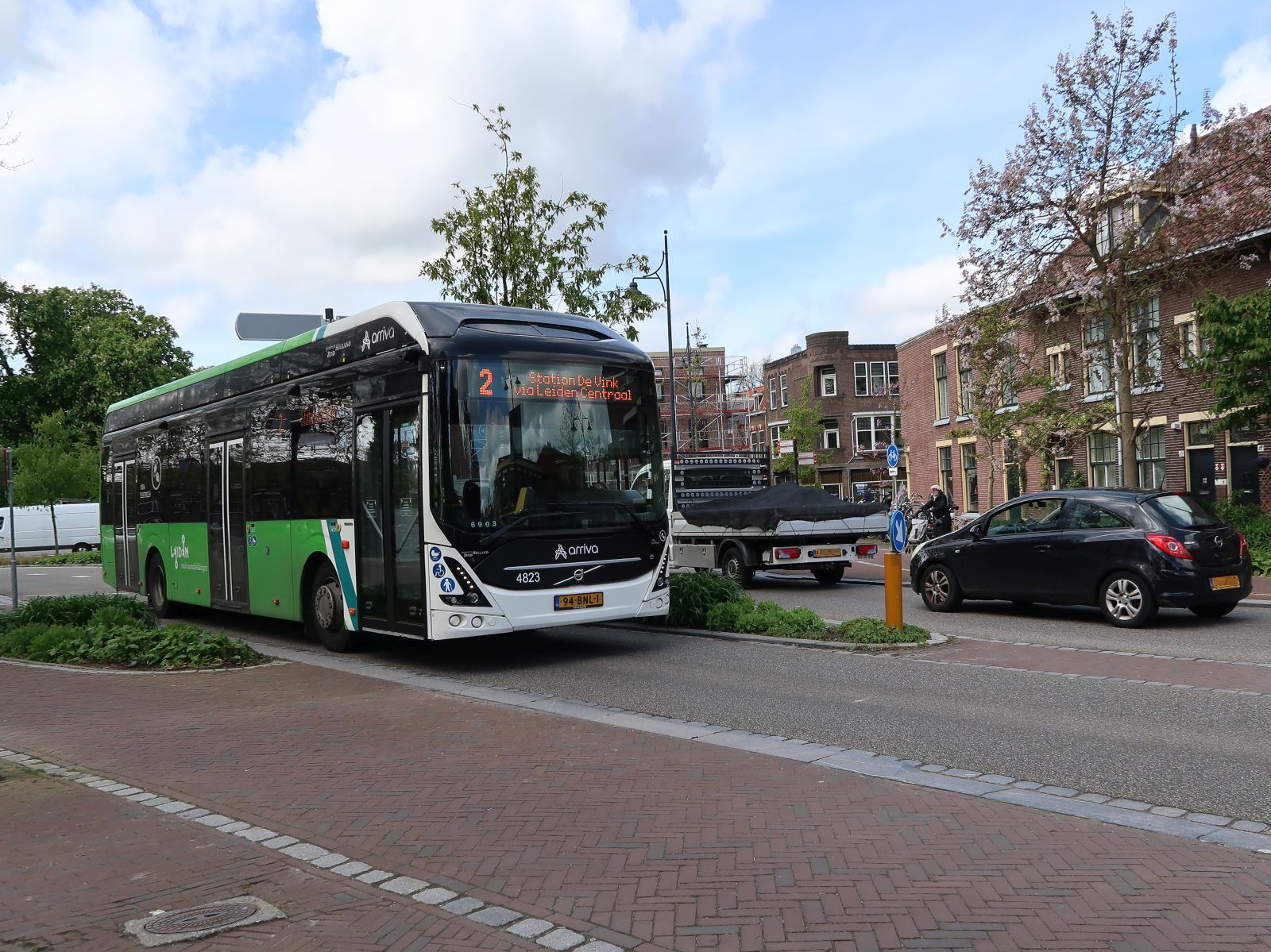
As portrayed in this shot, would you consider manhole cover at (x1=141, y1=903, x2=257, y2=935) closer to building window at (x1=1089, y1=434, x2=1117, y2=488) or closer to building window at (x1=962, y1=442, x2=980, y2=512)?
building window at (x1=1089, y1=434, x2=1117, y2=488)

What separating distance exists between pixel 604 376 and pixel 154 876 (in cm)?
687

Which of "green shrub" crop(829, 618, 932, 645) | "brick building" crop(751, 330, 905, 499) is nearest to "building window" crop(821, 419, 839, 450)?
"brick building" crop(751, 330, 905, 499)

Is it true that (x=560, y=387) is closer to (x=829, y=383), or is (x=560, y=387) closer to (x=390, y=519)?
(x=390, y=519)

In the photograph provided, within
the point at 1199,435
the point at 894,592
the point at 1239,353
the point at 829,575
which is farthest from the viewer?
the point at 1199,435

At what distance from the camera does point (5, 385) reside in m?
17.6

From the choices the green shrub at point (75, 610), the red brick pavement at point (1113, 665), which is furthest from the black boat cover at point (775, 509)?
the green shrub at point (75, 610)

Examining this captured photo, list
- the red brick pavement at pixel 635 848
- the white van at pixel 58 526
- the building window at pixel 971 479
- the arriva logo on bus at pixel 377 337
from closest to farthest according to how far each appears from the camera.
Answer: the red brick pavement at pixel 635 848
the arriva logo on bus at pixel 377 337
the building window at pixel 971 479
the white van at pixel 58 526

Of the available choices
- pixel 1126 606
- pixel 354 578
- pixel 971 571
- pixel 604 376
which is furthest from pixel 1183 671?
pixel 354 578

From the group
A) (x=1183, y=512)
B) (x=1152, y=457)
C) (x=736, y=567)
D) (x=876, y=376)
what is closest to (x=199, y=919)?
(x=1183, y=512)

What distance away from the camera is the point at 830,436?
62406mm

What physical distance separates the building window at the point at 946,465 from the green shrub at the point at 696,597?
26.3 metres

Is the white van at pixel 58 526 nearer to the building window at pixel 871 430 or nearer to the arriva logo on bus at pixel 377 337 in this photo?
the building window at pixel 871 430

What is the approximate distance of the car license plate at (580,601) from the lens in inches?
412

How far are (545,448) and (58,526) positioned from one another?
148 ft
